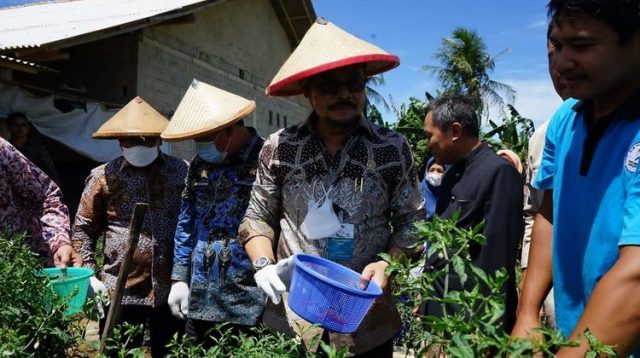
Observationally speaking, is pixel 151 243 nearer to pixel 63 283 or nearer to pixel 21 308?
pixel 63 283

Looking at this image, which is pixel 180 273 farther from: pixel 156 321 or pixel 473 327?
pixel 473 327

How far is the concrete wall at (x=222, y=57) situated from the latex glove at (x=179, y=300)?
6.42 meters

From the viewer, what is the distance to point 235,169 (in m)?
2.90

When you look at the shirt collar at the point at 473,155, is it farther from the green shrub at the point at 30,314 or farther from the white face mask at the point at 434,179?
the green shrub at the point at 30,314

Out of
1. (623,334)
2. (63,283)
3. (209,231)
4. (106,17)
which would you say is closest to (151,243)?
(209,231)

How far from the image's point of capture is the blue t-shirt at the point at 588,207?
3.94 ft

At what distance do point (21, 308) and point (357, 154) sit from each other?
127cm

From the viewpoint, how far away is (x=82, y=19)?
364 inches

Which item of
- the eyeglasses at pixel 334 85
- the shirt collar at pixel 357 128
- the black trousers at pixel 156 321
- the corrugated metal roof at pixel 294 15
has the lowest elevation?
the black trousers at pixel 156 321

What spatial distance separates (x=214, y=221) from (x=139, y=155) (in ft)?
2.90

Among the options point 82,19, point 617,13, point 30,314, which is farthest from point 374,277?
point 82,19

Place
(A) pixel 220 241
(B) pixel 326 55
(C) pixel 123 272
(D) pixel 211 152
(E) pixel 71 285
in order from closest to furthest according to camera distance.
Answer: (B) pixel 326 55, (E) pixel 71 285, (C) pixel 123 272, (A) pixel 220 241, (D) pixel 211 152

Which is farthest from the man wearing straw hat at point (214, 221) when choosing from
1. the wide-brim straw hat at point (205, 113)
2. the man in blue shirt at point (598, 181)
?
the man in blue shirt at point (598, 181)

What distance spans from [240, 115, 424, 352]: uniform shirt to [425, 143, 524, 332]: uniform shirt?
2.09ft
